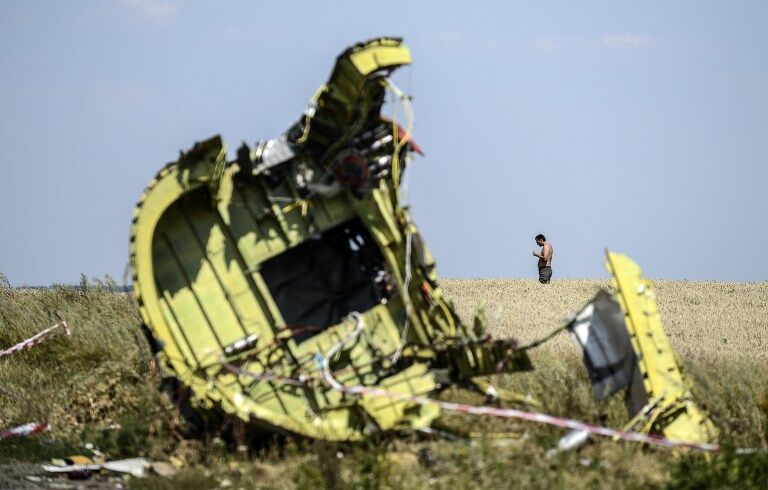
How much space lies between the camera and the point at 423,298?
11070 millimetres

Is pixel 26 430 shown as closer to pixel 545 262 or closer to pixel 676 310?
pixel 676 310

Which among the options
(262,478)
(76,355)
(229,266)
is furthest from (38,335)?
(262,478)

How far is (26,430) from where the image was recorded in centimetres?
1223

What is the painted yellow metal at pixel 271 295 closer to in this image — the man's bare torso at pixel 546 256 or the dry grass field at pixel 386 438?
the dry grass field at pixel 386 438

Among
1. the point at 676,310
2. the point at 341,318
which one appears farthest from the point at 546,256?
the point at 341,318

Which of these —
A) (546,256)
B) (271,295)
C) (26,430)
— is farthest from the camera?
(546,256)

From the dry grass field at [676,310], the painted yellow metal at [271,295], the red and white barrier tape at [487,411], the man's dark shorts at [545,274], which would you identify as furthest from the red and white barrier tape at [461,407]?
the man's dark shorts at [545,274]

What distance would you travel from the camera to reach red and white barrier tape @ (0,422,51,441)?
1206 cm

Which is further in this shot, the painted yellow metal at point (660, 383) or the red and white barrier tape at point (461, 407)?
the painted yellow metal at point (660, 383)

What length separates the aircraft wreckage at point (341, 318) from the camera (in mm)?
10273

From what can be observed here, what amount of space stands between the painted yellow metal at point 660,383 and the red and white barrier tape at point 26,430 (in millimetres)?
6543

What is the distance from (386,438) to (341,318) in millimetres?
1585

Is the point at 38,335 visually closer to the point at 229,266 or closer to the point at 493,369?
the point at 229,266

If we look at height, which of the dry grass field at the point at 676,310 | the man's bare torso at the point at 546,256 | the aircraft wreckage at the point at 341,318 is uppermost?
the aircraft wreckage at the point at 341,318
